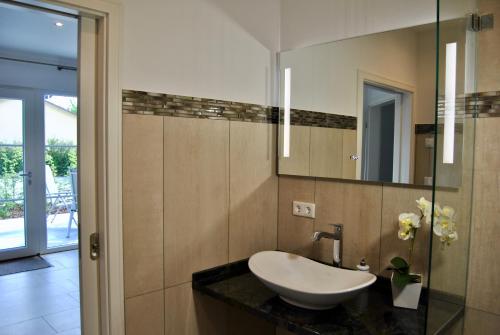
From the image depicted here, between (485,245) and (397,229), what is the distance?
35 cm

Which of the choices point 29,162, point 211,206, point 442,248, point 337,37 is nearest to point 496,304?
point 442,248

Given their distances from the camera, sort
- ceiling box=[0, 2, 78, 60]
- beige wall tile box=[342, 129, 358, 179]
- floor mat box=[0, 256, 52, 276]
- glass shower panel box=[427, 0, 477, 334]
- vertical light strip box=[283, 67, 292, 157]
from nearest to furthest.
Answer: glass shower panel box=[427, 0, 477, 334] < beige wall tile box=[342, 129, 358, 179] < vertical light strip box=[283, 67, 292, 157] < ceiling box=[0, 2, 78, 60] < floor mat box=[0, 256, 52, 276]

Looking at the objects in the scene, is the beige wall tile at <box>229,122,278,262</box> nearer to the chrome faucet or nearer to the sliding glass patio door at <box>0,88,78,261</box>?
the chrome faucet

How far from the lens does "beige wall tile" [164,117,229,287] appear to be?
5.48ft

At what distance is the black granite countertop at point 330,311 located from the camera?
1332 mm

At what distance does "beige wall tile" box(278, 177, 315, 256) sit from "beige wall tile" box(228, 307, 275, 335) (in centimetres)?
43

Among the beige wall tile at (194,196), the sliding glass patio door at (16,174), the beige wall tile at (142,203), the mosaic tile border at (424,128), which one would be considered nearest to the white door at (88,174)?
the beige wall tile at (142,203)

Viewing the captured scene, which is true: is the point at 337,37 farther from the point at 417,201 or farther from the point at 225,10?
the point at 417,201

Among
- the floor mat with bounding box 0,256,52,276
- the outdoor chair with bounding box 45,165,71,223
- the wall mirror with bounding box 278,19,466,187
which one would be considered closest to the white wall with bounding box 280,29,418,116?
the wall mirror with bounding box 278,19,466,187

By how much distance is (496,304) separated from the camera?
137 centimetres

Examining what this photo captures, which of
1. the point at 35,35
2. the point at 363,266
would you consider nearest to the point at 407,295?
the point at 363,266

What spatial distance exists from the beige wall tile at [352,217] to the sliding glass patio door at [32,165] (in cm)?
430

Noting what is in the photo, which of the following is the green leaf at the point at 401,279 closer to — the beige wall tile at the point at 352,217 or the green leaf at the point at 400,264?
the green leaf at the point at 400,264

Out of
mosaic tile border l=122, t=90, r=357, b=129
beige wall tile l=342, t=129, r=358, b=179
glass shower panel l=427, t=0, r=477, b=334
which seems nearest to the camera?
glass shower panel l=427, t=0, r=477, b=334
